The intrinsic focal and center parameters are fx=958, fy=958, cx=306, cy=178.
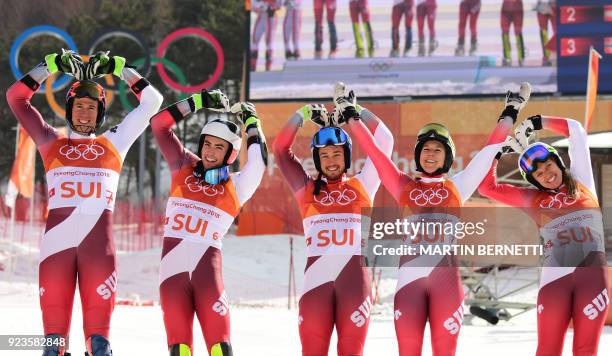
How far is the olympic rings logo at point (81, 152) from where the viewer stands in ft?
23.9

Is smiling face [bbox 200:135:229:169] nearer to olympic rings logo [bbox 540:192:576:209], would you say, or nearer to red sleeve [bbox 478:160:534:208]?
red sleeve [bbox 478:160:534:208]

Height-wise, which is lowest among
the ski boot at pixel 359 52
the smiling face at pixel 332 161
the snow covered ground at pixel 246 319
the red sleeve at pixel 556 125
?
the snow covered ground at pixel 246 319

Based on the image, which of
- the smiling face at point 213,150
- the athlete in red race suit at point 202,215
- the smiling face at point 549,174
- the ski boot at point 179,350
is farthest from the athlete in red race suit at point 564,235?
the ski boot at point 179,350

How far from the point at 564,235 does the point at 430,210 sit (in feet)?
3.41

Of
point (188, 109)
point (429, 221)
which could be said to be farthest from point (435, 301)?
point (188, 109)

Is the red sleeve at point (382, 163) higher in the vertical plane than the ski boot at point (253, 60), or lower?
lower

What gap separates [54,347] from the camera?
22.6ft

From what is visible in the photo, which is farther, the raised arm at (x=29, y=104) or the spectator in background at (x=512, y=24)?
the spectator in background at (x=512, y=24)

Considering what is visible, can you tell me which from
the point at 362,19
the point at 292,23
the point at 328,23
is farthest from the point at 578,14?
the point at 292,23

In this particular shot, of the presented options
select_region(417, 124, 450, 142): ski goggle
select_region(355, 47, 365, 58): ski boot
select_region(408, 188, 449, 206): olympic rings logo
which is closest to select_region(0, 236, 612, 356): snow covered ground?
select_region(408, 188, 449, 206): olympic rings logo

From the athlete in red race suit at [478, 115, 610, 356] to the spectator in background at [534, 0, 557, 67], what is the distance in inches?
744

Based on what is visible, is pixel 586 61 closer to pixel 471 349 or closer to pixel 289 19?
pixel 289 19

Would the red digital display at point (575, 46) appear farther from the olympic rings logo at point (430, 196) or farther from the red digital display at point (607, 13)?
the olympic rings logo at point (430, 196)

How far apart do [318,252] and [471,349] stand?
160 inches
